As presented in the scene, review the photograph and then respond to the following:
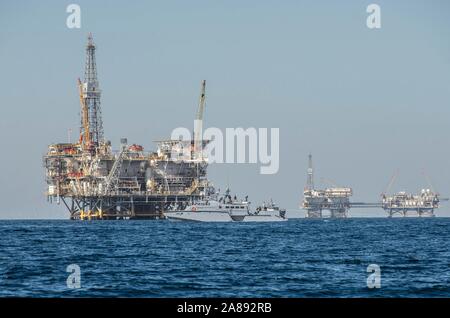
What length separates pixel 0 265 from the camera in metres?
66.6
